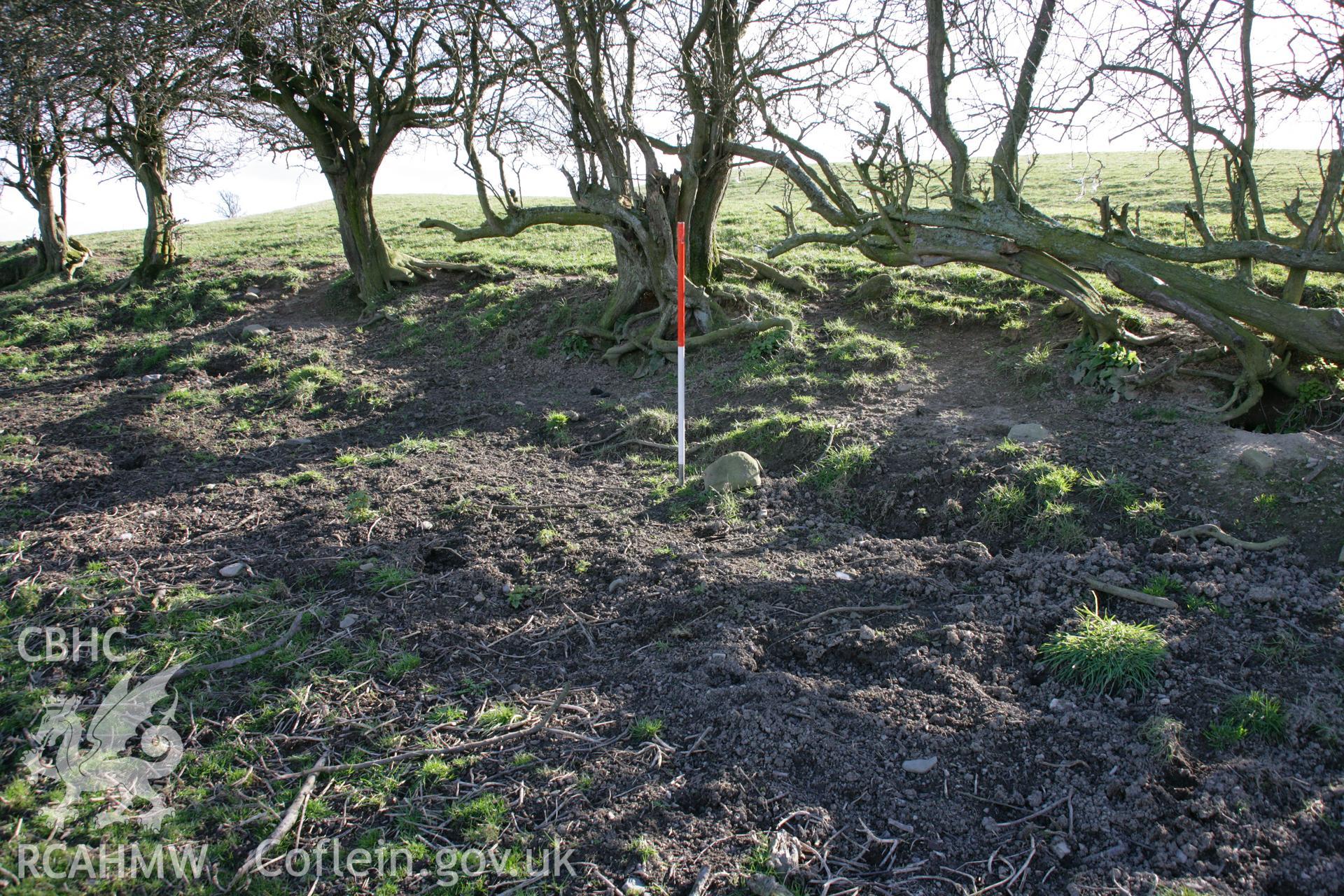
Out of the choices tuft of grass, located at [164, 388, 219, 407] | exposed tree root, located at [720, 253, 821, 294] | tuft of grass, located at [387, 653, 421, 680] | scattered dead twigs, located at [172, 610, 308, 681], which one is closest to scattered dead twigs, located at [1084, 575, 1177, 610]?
tuft of grass, located at [387, 653, 421, 680]

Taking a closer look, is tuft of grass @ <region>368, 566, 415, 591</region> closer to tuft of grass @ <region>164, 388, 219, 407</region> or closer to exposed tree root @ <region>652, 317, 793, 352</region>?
exposed tree root @ <region>652, 317, 793, 352</region>

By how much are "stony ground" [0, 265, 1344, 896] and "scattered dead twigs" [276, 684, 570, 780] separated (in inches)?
1.0

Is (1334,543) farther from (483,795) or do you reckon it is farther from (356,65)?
(356,65)

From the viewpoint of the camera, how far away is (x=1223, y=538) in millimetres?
4570

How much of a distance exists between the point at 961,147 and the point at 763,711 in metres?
6.11

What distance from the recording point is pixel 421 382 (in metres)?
9.27

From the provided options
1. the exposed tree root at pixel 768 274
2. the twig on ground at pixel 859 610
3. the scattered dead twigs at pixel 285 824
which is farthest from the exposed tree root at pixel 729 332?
the scattered dead twigs at pixel 285 824

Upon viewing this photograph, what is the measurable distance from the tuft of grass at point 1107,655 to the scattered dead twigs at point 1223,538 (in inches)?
43.1

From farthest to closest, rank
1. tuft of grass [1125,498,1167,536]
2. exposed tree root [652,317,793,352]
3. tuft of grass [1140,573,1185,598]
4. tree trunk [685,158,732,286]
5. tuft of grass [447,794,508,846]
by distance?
tree trunk [685,158,732,286] < exposed tree root [652,317,793,352] < tuft of grass [1125,498,1167,536] < tuft of grass [1140,573,1185,598] < tuft of grass [447,794,508,846]

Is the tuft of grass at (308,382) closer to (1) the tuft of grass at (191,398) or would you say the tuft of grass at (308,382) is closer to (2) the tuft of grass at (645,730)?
(1) the tuft of grass at (191,398)

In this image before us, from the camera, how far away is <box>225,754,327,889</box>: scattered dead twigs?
282 centimetres

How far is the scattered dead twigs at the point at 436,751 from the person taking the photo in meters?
3.31

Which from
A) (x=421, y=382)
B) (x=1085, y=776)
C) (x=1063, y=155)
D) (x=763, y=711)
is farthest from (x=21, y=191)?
(x=1063, y=155)

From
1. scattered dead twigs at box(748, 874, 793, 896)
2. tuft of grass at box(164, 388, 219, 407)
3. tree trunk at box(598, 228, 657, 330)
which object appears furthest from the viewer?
tree trunk at box(598, 228, 657, 330)
